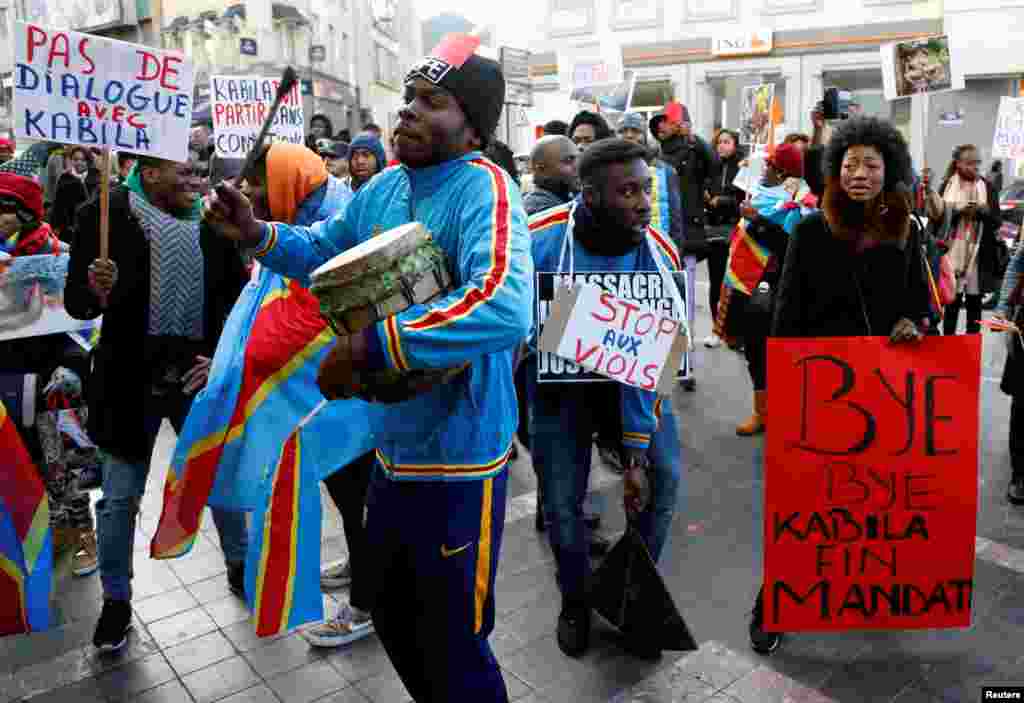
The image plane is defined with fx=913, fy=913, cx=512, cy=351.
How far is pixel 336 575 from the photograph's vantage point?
4.22 m

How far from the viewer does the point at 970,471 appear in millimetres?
3293

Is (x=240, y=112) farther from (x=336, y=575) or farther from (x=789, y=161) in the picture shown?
(x=336, y=575)

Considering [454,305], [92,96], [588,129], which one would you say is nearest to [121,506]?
[92,96]

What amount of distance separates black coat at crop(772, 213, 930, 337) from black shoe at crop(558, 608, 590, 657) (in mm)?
1358

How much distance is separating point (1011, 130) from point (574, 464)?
287 inches

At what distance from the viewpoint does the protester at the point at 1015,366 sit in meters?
4.69

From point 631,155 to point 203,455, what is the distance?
6.19ft

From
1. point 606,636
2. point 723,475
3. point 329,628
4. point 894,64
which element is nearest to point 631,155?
point 606,636

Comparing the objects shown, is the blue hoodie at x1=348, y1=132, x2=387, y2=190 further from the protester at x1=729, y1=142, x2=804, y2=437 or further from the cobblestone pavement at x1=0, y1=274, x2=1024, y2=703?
the cobblestone pavement at x1=0, y1=274, x2=1024, y2=703

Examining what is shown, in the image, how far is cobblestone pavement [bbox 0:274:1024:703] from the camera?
329cm

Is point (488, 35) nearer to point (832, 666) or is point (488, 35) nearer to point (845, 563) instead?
point (845, 563)

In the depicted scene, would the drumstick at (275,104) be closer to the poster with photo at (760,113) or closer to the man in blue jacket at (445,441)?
the man in blue jacket at (445,441)

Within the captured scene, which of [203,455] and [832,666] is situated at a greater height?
[203,455]

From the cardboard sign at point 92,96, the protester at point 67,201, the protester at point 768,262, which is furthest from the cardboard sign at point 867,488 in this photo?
the protester at point 67,201
